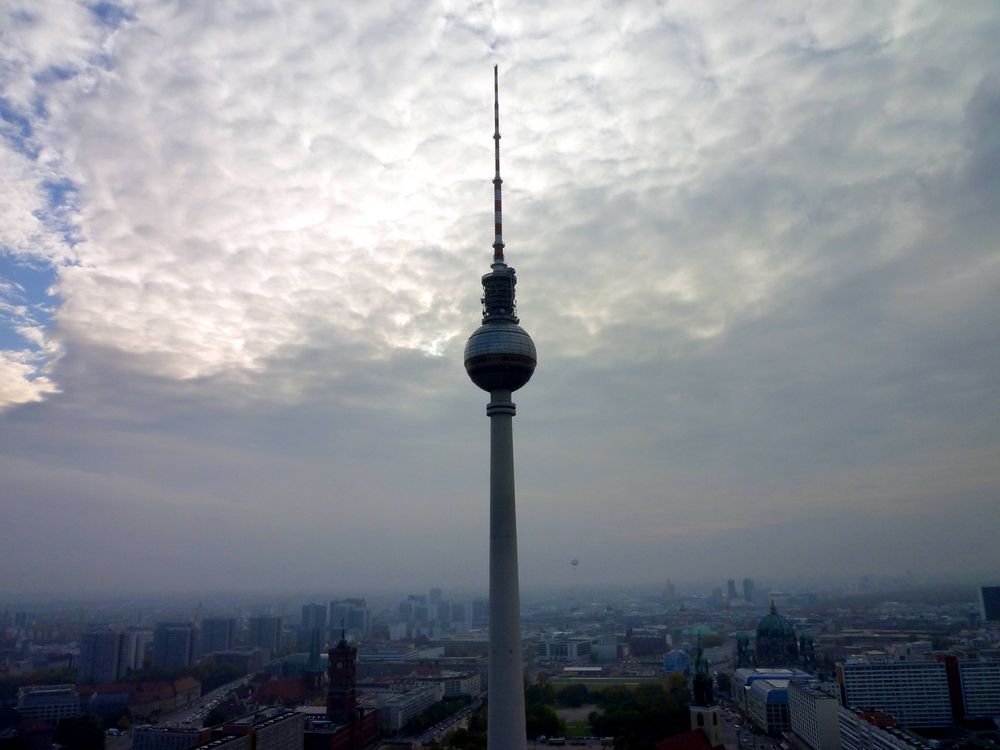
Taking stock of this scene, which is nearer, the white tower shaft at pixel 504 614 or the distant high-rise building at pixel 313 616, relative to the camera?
the white tower shaft at pixel 504 614

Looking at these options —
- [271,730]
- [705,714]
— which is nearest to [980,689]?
[705,714]

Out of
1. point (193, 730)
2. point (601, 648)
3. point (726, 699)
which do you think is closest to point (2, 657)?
point (193, 730)

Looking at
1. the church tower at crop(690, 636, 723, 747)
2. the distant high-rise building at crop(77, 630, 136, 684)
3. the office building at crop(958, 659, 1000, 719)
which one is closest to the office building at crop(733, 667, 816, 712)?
the office building at crop(958, 659, 1000, 719)

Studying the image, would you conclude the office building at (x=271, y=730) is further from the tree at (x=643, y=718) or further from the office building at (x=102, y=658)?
the office building at (x=102, y=658)

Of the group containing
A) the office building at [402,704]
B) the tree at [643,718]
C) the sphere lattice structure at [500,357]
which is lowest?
the office building at [402,704]

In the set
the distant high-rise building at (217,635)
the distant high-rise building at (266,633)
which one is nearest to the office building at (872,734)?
the distant high-rise building at (266,633)

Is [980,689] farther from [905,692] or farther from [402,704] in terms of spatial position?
[402,704]

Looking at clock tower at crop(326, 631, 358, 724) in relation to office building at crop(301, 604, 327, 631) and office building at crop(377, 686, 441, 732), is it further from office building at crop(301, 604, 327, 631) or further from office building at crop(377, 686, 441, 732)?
office building at crop(301, 604, 327, 631)
